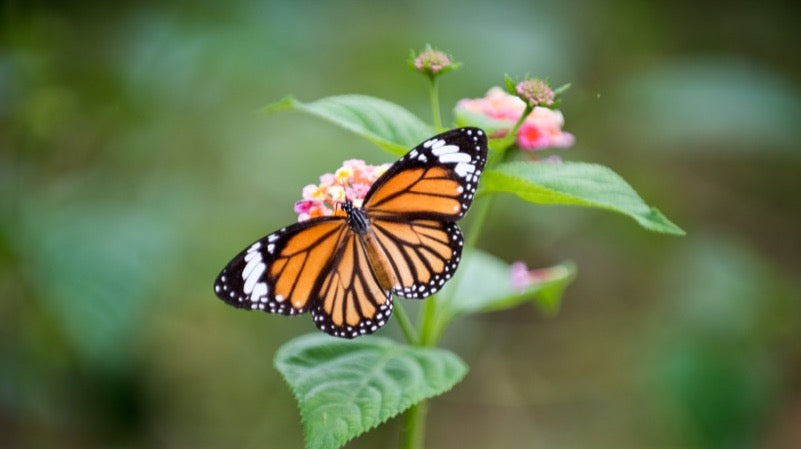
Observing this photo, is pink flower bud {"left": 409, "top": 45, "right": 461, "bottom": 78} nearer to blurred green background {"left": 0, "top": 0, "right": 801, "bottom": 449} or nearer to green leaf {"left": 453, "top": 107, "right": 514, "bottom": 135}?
green leaf {"left": 453, "top": 107, "right": 514, "bottom": 135}

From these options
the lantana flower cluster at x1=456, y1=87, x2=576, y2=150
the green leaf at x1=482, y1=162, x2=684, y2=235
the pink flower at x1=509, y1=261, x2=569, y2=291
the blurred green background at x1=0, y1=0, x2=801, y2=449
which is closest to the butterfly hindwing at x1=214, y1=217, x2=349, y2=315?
the green leaf at x1=482, y1=162, x2=684, y2=235

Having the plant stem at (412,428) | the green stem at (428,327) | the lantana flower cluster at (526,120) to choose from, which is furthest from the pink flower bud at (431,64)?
the plant stem at (412,428)

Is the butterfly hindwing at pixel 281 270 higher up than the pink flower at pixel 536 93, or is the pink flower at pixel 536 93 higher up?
the pink flower at pixel 536 93

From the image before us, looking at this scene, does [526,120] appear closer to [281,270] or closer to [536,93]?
[536,93]

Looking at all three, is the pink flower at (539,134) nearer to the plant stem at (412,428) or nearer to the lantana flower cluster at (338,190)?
the lantana flower cluster at (338,190)

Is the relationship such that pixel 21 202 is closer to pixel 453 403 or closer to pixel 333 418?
pixel 333 418

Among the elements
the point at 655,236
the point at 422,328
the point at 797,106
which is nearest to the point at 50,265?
the point at 422,328
